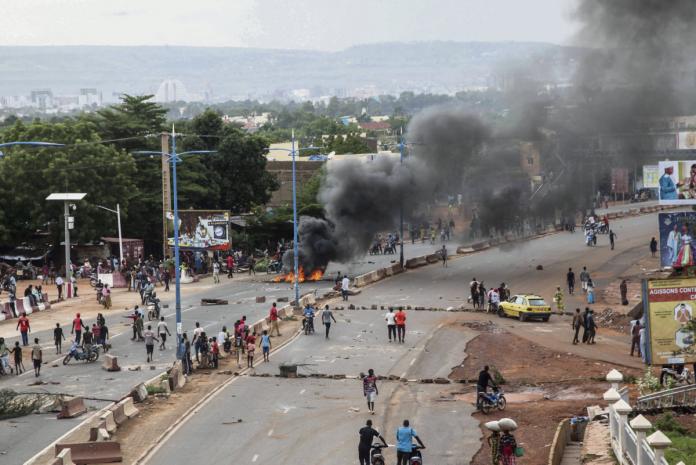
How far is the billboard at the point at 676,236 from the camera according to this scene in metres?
53.9

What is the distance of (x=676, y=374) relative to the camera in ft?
104

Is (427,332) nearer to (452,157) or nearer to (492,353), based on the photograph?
(492,353)

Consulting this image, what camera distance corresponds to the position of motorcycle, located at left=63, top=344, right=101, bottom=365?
4244 centimetres

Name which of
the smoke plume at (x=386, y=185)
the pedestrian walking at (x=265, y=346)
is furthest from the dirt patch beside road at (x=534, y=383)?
the smoke plume at (x=386, y=185)

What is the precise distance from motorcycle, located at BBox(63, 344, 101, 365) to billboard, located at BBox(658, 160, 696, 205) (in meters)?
30.9

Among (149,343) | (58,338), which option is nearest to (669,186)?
(149,343)

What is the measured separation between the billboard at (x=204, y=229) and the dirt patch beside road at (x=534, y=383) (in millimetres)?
30366

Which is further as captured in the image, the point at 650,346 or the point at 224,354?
the point at 224,354

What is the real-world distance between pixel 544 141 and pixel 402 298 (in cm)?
2115

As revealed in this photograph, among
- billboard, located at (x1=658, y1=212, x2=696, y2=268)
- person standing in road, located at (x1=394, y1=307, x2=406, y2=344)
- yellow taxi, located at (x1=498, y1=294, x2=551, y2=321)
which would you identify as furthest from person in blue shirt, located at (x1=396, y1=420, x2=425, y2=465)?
billboard, located at (x1=658, y1=212, x2=696, y2=268)

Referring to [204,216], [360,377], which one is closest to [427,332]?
[360,377]

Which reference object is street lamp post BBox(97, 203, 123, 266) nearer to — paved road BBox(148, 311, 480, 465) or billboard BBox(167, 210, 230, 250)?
billboard BBox(167, 210, 230, 250)

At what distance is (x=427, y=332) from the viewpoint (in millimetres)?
48844

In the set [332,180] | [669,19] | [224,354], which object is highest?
[669,19]
